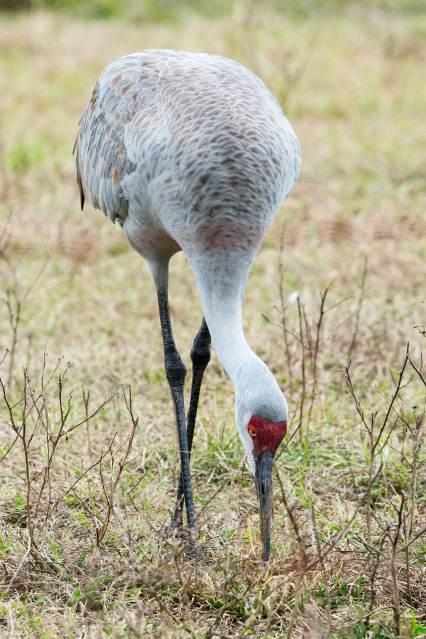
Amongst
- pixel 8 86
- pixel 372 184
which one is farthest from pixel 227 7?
pixel 372 184

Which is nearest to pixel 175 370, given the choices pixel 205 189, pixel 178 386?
pixel 178 386

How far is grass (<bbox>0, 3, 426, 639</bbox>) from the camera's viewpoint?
3.56 meters

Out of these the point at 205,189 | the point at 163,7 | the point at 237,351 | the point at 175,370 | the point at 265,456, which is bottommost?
the point at 265,456

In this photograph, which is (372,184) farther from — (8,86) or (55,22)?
(55,22)

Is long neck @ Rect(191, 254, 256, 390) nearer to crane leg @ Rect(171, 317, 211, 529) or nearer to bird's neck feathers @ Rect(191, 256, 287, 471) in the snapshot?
bird's neck feathers @ Rect(191, 256, 287, 471)

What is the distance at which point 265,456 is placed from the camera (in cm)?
353

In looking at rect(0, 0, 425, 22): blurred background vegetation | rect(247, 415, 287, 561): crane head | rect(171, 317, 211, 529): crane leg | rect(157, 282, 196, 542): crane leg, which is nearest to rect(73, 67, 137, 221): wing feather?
rect(157, 282, 196, 542): crane leg

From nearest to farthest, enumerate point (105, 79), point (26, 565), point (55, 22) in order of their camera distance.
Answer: point (26, 565)
point (105, 79)
point (55, 22)

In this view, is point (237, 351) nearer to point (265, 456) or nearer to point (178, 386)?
point (265, 456)

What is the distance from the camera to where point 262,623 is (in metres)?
3.49

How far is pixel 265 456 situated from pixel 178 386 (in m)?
0.99

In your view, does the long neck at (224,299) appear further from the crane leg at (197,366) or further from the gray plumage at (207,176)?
the crane leg at (197,366)

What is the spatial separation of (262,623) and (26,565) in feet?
2.86

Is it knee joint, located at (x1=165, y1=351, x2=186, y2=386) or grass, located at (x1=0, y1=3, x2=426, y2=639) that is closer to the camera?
grass, located at (x1=0, y1=3, x2=426, y2=639)
